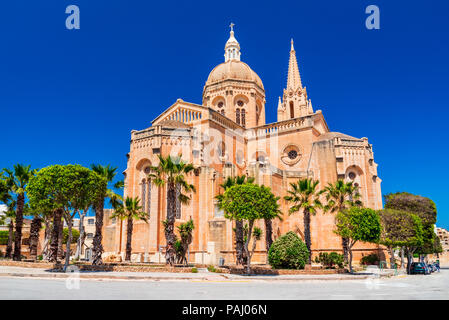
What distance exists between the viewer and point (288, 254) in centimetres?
2212

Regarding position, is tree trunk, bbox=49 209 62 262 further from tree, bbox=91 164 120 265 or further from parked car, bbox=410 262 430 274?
parked car, bbox=410 262 430 274

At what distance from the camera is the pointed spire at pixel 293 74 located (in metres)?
46.9

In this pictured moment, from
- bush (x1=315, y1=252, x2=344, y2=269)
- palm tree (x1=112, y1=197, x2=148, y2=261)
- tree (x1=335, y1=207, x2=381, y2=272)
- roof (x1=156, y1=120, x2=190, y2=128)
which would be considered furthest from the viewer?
roof (x1=156, y1=120, x2=190, y2=128)

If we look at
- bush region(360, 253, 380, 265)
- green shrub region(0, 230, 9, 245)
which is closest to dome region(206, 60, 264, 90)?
bush region(360, 253, 380, 265)

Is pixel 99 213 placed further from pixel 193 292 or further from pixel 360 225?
pixel 360 225

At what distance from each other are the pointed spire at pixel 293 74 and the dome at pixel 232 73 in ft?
13.5

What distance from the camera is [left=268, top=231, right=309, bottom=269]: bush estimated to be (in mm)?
22125

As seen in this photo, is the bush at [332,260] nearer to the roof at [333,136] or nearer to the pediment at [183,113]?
the roof at [333,136]

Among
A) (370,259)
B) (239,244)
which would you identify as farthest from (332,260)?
(370,259)

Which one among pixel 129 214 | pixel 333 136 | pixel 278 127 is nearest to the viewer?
pixel 129 214

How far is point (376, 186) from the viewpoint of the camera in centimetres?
3588

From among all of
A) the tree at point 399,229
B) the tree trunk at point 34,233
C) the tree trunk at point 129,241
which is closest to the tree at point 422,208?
the tree at point 399,229

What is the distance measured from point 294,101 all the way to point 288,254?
27.8 meters
